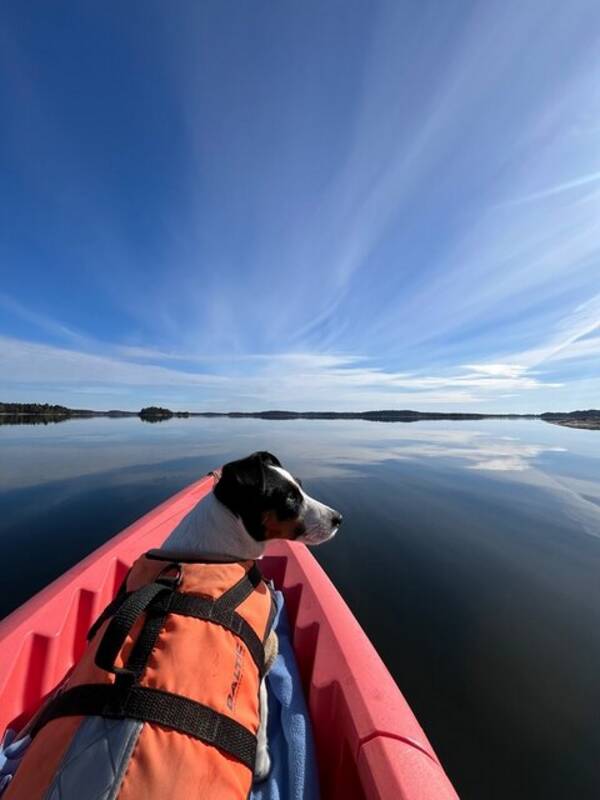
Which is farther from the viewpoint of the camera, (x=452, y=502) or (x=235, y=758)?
(x=452, y=502)

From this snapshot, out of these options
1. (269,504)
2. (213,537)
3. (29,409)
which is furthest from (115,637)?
(29,409)

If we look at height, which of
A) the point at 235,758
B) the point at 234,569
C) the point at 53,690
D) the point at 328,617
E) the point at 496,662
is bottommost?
the point at 496,662

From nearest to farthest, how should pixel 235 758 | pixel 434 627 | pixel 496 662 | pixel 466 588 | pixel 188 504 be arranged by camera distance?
pixel 235 758, pixel 496 662, pixel 434 627, pixel 466 588, pixel 188 504

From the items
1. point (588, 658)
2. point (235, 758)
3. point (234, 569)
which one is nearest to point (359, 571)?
point (588, 658)

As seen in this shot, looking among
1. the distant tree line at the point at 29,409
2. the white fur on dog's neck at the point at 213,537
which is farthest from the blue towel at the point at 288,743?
the distant tree line at the point at 29,409

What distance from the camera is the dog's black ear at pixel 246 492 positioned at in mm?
2381

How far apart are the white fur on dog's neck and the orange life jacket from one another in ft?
1.50

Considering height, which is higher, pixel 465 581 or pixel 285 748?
pixel 285 748

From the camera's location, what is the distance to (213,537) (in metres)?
2.22

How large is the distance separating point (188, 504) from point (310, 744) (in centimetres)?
404

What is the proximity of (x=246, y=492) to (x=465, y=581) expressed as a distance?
3997 millimetres

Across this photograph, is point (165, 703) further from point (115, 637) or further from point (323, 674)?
point (323, 674)

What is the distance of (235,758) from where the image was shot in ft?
4.20

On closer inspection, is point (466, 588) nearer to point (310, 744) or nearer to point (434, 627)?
point (434, 627)
